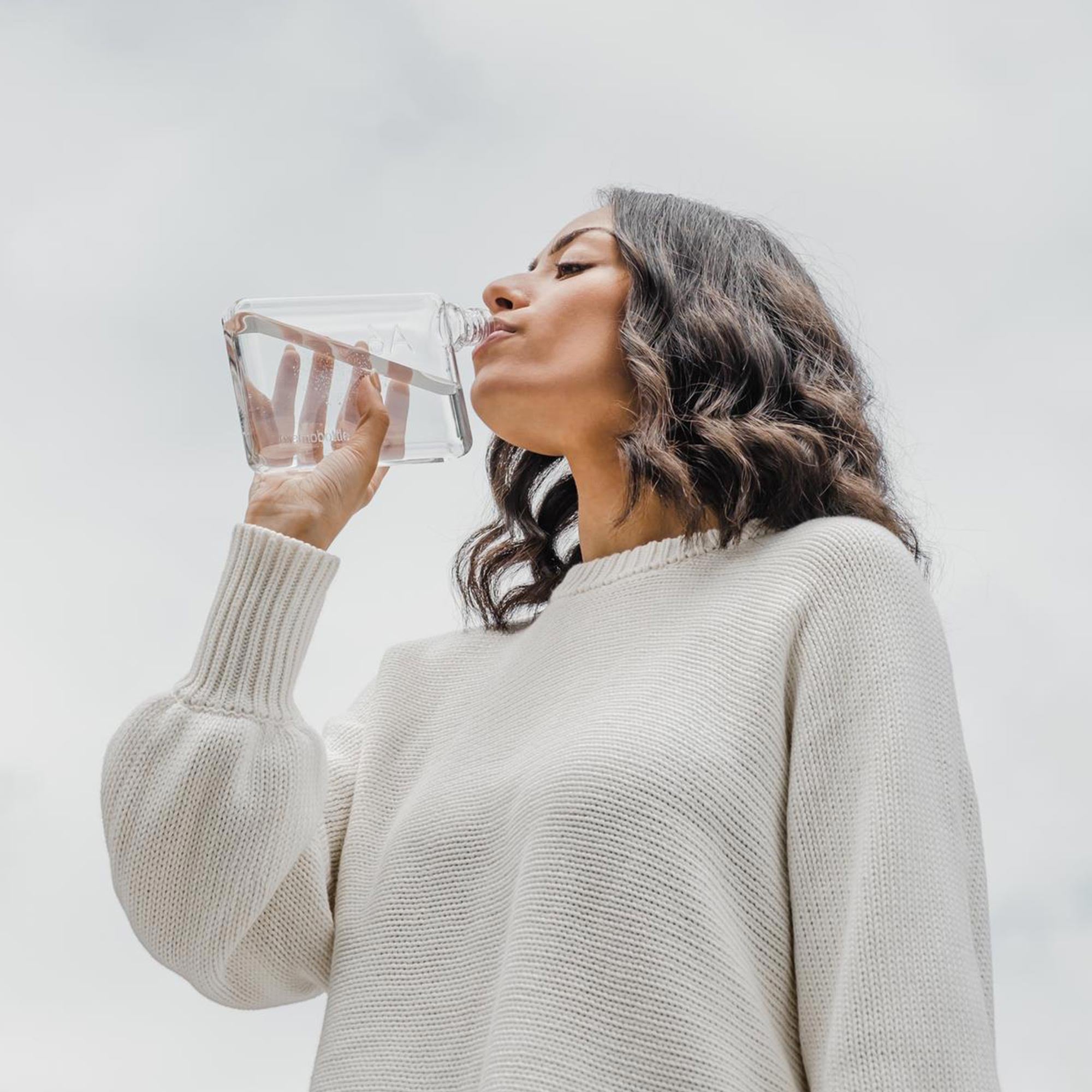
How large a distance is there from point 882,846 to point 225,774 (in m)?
0.58

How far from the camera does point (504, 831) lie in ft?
4.08

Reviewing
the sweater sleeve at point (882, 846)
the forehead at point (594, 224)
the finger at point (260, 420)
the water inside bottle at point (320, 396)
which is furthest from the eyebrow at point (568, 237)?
the sweater sleeve at point (882, 846)

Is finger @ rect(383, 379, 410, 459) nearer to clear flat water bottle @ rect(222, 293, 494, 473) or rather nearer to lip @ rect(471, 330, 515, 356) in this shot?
clear flat water bottle @ rect(222, 293, 494, 473)

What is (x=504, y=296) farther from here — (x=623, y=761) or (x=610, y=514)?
(x=623, y=761)

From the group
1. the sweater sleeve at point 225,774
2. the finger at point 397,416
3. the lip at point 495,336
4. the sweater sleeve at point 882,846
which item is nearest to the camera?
the sweater sleeve at point 882,846

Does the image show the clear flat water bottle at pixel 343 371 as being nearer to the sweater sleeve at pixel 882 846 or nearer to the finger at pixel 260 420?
the finger at pixel 260 420

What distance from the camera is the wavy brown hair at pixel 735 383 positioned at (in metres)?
1.32

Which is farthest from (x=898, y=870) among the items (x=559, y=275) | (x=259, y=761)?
(x=559, y=275)

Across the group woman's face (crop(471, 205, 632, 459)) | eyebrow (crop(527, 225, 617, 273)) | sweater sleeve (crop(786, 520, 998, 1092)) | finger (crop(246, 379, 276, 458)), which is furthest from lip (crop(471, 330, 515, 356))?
sweater sleeve (crop(786, 520, 998, 1092))

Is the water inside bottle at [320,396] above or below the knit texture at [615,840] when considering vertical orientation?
above

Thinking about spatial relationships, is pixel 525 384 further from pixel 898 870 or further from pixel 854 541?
pixel 898 870

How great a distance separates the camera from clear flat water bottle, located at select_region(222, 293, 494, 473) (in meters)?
1.47

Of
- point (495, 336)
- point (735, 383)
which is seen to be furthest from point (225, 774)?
point (735, 383)

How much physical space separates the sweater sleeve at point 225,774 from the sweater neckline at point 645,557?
0.25 metres
